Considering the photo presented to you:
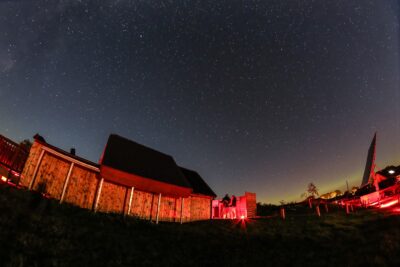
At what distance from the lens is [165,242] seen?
1486cm

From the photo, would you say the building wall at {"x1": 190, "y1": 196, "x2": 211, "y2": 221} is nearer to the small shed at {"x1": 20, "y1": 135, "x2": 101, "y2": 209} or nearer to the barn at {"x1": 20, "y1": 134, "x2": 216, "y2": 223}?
the barn at {"x1": 20, "y1": 134, "x2": 216, "y2": 223}

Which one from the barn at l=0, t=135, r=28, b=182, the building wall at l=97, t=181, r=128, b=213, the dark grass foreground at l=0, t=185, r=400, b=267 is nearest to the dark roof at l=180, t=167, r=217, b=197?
the dark grass foreground at l=0, t=185, r=400, b=267

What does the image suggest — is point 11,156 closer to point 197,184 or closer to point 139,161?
point 139,161

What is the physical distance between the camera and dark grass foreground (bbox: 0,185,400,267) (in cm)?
987

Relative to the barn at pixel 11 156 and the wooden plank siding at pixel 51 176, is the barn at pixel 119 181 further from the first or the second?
the barn at pixel 11 156

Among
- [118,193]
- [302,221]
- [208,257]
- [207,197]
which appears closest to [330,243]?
[302,221]

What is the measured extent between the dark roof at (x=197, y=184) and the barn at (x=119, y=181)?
2.56ft

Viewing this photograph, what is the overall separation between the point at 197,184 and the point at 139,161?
10.2 meters

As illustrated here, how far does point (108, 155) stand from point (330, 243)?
1806 centimetres

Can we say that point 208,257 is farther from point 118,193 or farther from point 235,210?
point 235,210

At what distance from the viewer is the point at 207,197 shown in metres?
29.9

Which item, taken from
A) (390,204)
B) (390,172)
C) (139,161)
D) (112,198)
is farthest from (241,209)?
(112,198)

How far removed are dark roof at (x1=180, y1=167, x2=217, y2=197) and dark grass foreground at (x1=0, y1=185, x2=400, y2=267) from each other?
339 inches

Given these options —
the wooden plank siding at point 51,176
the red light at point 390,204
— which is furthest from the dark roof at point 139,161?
the red light at point 390,204
